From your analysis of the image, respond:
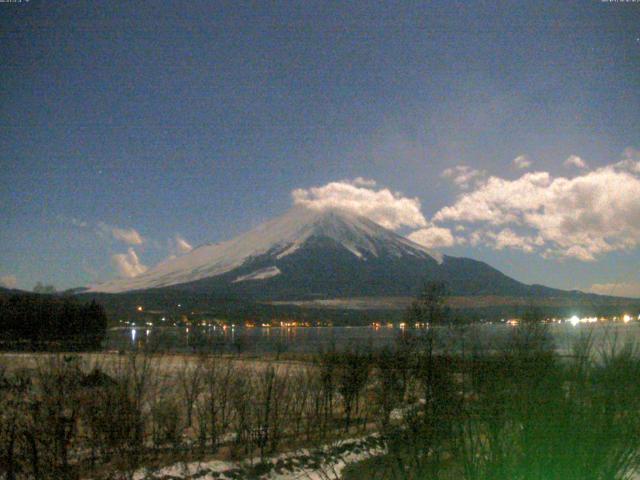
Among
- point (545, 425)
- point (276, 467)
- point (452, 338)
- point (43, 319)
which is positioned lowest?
point (276, 467)

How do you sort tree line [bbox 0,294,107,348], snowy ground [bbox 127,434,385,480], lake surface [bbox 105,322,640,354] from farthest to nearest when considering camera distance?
tree line [bbox 0,294,107,348], snowy ground [bbox 127,434,385,480], lake surface [bbox 105,322,640,354]

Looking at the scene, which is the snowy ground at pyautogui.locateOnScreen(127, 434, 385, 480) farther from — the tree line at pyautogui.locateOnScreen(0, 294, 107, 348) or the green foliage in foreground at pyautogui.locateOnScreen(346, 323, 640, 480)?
the tree line at pyautogui.locateOnScreen(0, 294, 107, 348)

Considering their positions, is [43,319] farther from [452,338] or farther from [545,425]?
[545,425]

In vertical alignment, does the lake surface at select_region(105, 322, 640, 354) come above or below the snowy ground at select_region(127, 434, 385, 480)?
above

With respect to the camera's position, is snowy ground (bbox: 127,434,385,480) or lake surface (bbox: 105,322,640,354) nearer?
lake surface (bbox: 105,322,640,354)

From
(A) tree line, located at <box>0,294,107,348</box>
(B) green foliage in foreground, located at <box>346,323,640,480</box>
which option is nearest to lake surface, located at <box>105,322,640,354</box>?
(B) green foliage in foreground, located at <box>346,323,640,480</box>

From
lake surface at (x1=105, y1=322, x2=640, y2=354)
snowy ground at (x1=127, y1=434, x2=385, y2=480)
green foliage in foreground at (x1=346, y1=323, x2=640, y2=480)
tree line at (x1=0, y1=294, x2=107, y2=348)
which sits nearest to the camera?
green foliage in foreground at (x1=346, y1=323, x2=640, y2=480)

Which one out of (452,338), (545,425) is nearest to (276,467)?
(452,338)

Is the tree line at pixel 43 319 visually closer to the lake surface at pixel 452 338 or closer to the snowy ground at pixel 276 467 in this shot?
the lake surface at pixel 452 338

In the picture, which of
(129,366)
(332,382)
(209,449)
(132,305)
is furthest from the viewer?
(132,305)

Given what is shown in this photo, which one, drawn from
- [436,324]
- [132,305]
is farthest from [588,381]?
[132,305]

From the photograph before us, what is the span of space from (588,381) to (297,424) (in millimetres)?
10952

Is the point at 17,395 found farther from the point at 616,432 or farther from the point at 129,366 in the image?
the point at 616,432

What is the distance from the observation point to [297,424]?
15125 mm
